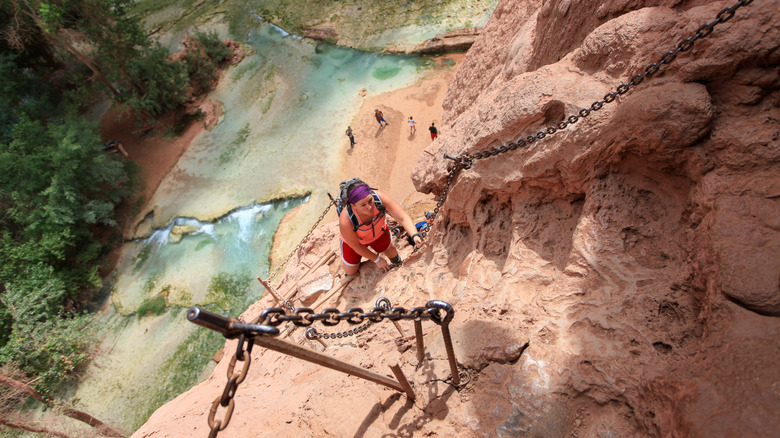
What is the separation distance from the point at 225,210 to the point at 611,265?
9697 mm

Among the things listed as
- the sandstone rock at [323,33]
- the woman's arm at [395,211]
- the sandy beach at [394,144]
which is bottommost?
the sandy beach at [394,144]

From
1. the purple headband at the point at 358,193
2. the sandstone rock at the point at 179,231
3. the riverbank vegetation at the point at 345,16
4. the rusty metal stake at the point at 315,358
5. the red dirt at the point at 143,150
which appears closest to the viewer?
the rusty metal stake at the point at 315,358

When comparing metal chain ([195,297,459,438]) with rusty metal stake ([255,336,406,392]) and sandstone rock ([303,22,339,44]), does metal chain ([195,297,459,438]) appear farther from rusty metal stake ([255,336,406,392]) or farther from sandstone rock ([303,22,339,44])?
sandstone rock ([303,22,339,44])

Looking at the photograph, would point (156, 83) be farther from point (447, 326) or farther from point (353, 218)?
point (447, 326)

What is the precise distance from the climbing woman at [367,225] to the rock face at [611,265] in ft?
2.65

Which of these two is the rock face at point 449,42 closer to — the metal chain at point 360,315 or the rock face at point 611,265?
the rock face at point 611,265

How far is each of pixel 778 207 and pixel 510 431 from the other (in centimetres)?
166

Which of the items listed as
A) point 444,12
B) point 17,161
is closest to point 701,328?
point 444,12

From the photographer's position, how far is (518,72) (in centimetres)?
397

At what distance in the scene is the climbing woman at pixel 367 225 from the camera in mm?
3547

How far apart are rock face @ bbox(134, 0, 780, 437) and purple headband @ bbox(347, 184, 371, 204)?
3.03ft

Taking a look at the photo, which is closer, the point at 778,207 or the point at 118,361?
the point at 778,207

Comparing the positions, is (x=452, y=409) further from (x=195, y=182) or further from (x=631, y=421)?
(x=195, y=182)

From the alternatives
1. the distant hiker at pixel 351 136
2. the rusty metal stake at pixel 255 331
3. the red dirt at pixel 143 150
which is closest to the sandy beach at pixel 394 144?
the distant hiker at pixel 351 136
